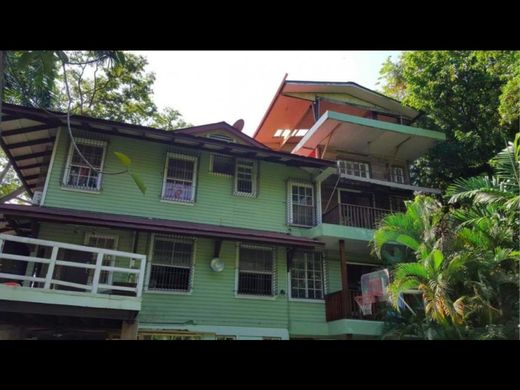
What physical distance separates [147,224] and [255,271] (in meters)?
3.61

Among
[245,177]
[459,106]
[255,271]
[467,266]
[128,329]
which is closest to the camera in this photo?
[128,329]

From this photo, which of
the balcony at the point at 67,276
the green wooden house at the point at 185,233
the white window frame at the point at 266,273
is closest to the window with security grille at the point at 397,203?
the green wooden house at the point at 185,233

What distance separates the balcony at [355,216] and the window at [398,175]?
2855mm

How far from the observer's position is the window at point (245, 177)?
42.8 feet

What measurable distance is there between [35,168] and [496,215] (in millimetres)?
14260

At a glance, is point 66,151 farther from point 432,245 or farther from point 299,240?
point 432,245

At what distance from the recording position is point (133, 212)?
11.6 meters

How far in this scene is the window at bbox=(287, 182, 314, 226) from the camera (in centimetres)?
1338

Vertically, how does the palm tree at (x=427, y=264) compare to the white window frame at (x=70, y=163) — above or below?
below

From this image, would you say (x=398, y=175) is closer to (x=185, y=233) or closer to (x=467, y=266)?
(x=467, y=266)

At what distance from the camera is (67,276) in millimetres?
10453

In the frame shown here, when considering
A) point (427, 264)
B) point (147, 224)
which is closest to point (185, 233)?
point (147, 224)

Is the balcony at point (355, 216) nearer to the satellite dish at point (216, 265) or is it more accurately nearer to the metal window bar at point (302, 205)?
the metal window bar at point (302, 205)
